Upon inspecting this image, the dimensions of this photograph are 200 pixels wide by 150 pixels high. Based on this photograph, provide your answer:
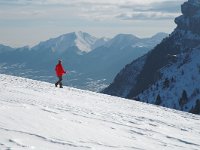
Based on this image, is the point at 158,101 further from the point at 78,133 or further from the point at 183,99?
the point at 78,133

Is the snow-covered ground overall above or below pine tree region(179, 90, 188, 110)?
above

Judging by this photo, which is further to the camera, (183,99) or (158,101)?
(158,101)

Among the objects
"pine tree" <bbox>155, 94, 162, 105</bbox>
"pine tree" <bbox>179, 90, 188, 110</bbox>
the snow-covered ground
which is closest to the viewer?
the snow-covered ground

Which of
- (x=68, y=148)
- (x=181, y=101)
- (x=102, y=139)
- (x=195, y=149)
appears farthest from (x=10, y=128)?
(x=181, y=101)

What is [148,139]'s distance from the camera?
1396 centimetres

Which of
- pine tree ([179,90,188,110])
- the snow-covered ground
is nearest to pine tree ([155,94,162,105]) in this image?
pine tree ([179,90,188,110])

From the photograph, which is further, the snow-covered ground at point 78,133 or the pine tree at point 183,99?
the pine tree at point 183,99

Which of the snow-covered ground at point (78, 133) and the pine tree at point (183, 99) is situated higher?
the snow-covered ground at point (78, 133)

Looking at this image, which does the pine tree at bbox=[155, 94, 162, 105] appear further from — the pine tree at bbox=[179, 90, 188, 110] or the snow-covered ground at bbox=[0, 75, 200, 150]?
the snow-covered ground at bbox=[0, 75, 200, 150]

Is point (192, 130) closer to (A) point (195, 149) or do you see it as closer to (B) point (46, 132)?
(A) point (195, 149)

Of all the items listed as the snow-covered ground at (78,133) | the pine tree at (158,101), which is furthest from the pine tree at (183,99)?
the snow-covered ground at (78,133)

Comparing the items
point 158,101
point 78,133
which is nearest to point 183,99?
point 158,101

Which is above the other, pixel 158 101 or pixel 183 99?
pixel 183 99

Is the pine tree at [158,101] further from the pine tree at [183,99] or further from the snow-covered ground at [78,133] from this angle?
the snow-covered ground at [78,133]
